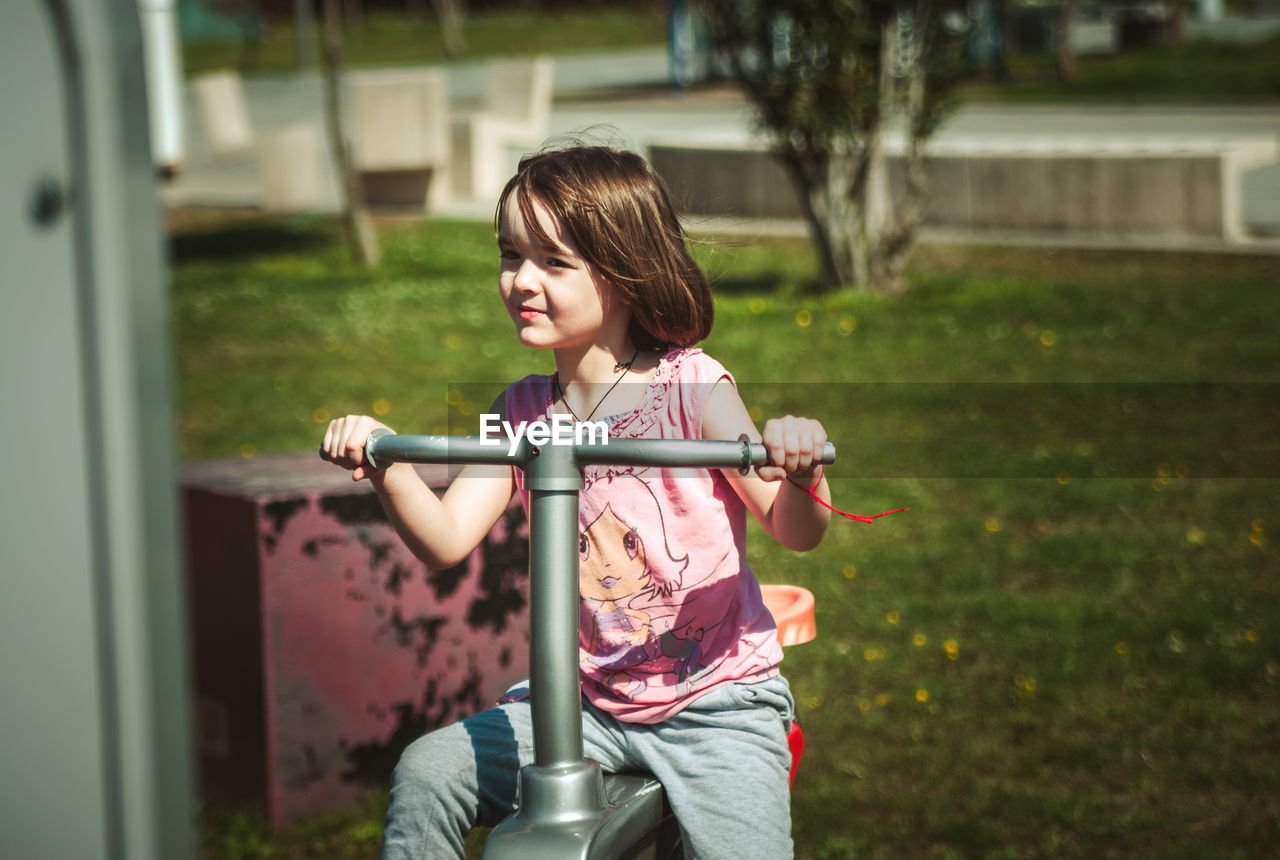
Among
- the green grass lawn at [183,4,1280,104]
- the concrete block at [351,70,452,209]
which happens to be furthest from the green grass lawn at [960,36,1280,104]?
the concrete block at [351,70,452,209]

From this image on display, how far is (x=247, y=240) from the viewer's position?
13.7 metres

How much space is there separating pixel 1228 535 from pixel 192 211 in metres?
12.2

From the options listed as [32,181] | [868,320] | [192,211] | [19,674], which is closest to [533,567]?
[19,674]

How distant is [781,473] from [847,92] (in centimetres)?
797

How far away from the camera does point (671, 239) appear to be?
7.14ft

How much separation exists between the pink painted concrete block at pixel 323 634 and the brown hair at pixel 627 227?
144 cm

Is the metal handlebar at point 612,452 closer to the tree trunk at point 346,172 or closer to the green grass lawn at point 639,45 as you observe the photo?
the tree trunk at point 346,172

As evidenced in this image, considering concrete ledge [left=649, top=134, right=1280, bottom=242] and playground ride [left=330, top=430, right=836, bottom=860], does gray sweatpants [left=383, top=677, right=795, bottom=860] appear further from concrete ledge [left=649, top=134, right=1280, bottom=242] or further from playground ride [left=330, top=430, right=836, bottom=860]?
concrete ledge [left=649, top=134, right=1280, bottom=242]

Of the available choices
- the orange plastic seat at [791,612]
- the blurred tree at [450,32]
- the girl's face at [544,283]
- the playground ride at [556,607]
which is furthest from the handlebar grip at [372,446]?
Result: the blurred tree at [450,32]

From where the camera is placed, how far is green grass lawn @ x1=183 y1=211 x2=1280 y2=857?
11.9 feet

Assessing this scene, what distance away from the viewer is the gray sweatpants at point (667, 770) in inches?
81.2

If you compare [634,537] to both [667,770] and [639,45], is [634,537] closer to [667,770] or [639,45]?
[667,770]

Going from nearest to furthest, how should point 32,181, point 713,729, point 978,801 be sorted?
point 32,181 < point 713,729 < point 978,801

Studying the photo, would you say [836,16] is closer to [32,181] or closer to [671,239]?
[671,239]
